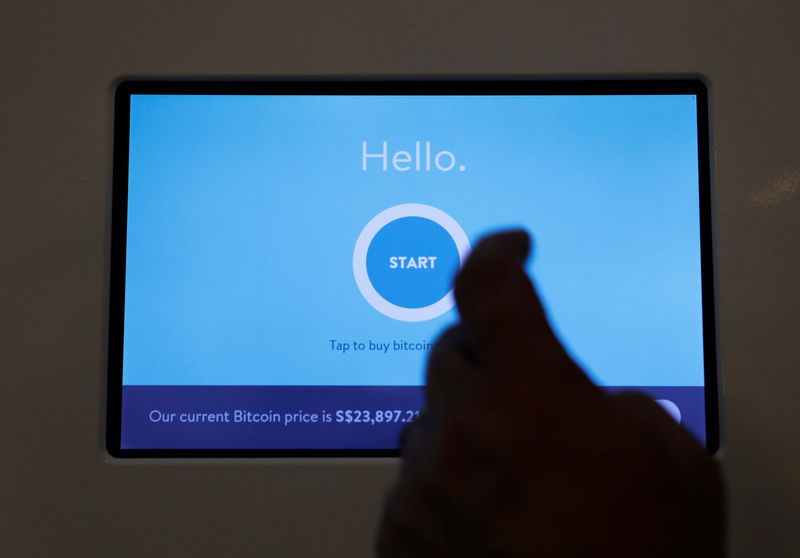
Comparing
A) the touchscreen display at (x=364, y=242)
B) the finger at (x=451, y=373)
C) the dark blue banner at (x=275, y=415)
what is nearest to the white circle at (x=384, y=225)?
the touchscreen display at (x=364, y=242)

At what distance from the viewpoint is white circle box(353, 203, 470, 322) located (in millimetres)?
896

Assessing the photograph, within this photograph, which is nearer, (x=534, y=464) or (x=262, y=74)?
(x=534, y=464)

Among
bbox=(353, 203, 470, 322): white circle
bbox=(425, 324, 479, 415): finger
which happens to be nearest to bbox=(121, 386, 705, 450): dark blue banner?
bbox=(353, 203, 470, 322): white circle

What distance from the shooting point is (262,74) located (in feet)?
2.96

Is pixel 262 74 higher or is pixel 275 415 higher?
pixel 262 74

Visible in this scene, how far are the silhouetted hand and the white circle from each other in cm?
50

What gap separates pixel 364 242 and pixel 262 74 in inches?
10.3

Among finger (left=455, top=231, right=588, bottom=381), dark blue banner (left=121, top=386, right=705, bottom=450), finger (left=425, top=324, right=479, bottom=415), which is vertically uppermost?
finger (left=455, top=231, right=588, bottom=381)

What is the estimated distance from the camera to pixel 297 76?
90 centimetres

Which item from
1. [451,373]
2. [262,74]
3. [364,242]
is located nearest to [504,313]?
[451,373]

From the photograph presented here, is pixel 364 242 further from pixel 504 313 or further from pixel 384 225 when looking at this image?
pixel 504 313

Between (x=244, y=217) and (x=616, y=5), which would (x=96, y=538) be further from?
(x=616, y=5)

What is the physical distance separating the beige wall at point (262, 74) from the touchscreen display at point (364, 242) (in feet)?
0.10

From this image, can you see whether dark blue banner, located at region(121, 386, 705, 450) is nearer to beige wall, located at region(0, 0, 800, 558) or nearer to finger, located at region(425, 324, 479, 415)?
beige wall, located at region(0, 0, 800, 558)
